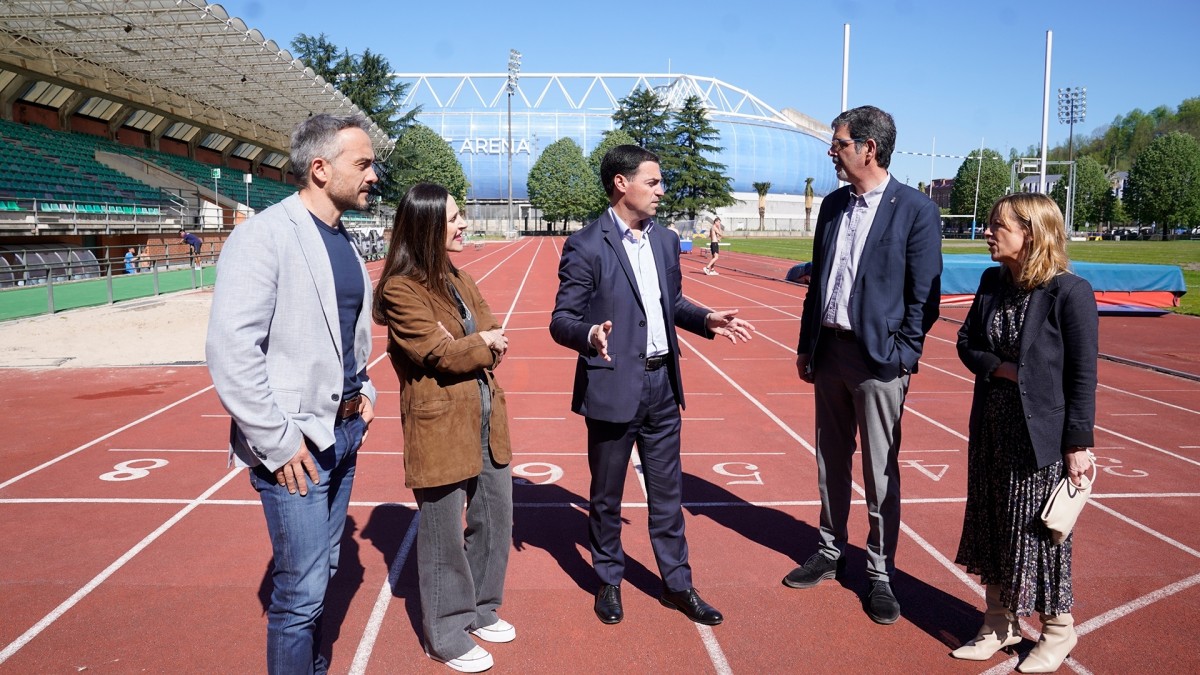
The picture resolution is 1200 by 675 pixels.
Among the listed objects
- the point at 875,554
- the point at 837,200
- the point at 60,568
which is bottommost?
the point at 60,568

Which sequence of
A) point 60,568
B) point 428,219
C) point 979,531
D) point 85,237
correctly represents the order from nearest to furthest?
point 428,219 < point 979,531 < point 60,568 < point 85,237

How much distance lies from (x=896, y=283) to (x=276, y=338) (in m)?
2.67

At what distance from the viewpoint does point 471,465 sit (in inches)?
125

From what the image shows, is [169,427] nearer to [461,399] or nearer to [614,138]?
[461,399]

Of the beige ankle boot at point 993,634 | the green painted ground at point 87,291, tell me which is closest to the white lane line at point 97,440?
the green painted ground at point 87,291

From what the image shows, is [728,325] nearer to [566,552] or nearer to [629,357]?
[629,357]

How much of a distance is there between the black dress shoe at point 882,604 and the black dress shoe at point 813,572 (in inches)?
12.0

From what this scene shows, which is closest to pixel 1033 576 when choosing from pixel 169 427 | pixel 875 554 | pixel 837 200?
pixel 875 554

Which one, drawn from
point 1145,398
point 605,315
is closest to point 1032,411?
point 605,315

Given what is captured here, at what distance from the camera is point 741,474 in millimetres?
6105

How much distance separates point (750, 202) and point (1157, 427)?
10124 centimetres

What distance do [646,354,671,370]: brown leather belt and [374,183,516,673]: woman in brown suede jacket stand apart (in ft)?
2.42

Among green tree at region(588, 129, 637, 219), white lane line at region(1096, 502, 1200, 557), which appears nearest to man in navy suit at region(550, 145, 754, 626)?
white lane line at region(1096, 502, 1200, 557)

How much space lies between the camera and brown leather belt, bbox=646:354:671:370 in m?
3.75
